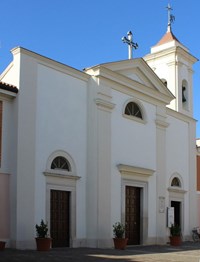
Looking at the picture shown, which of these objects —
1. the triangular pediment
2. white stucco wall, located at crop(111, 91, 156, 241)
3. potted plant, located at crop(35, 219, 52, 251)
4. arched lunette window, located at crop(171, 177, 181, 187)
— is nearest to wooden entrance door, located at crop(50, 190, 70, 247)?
potted plant, located at crop(35, 219, 52, 251)

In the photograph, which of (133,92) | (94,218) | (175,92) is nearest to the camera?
(94,218)

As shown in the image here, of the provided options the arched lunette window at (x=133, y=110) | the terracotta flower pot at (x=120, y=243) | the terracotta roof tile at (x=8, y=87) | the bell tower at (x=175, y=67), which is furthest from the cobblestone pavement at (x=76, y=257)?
the bell tower at (x=175, y=67)

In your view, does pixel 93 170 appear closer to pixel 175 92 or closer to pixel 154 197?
pixel 154 197

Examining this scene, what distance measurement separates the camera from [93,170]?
62.4ft

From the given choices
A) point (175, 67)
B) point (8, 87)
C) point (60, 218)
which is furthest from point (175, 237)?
point (8, 87)

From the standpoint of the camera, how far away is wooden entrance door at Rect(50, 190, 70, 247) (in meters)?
17.6

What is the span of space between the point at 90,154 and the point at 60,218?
9.52ft

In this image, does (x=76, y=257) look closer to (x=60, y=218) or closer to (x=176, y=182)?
(x=60, y=218)

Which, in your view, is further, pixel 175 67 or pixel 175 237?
pixel 175 67

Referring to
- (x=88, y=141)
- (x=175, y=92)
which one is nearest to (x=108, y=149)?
(x=88, y=141)

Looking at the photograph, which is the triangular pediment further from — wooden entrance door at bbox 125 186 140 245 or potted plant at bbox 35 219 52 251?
potted plant at bbox 35 219 52 251

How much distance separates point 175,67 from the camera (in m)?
26.2

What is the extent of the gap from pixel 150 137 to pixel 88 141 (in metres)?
4.38

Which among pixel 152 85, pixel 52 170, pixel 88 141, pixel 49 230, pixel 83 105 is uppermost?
pixel 152 85
